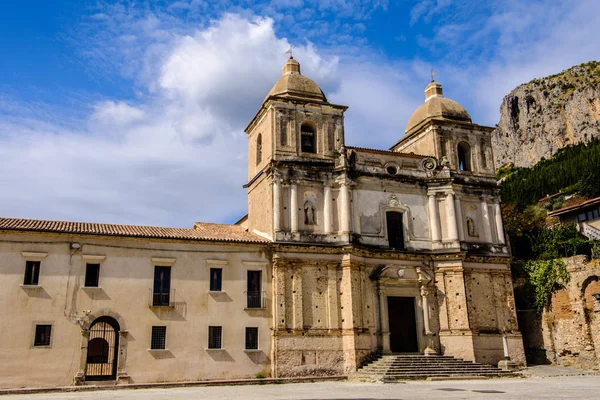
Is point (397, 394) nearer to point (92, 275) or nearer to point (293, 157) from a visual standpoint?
point (92, 275)

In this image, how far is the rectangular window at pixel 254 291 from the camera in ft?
88.8

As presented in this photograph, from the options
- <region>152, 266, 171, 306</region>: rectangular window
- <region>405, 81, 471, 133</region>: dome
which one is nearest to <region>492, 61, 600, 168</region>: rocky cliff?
<region>405, 81, 471, 133</region>: dome

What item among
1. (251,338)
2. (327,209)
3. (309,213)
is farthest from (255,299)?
(327,209)

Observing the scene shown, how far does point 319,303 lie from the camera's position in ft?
91.9

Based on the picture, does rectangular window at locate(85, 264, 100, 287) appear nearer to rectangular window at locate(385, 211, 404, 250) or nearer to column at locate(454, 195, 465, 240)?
rectangular window at locate(385, 211, 404, 250)

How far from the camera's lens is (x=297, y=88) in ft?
106

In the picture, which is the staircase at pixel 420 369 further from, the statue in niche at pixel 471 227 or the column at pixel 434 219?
the statue in niche at pixel 471 227

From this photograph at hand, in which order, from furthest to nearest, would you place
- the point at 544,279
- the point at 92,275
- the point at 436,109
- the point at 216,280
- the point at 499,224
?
the point at 436,109
the point at 499,224
the point at 544,279
the point at 216,280
the point at 92,275

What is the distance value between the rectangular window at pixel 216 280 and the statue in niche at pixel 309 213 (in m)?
5.44

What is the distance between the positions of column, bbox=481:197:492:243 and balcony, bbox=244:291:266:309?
1398 cm

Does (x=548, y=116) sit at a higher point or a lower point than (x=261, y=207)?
higher

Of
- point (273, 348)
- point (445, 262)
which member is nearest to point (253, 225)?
point (273, 348)

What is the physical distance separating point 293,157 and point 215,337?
1026cm

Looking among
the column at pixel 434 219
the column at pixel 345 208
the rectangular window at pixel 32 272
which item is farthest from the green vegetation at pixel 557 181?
the rectangular window at pixel 32 272
